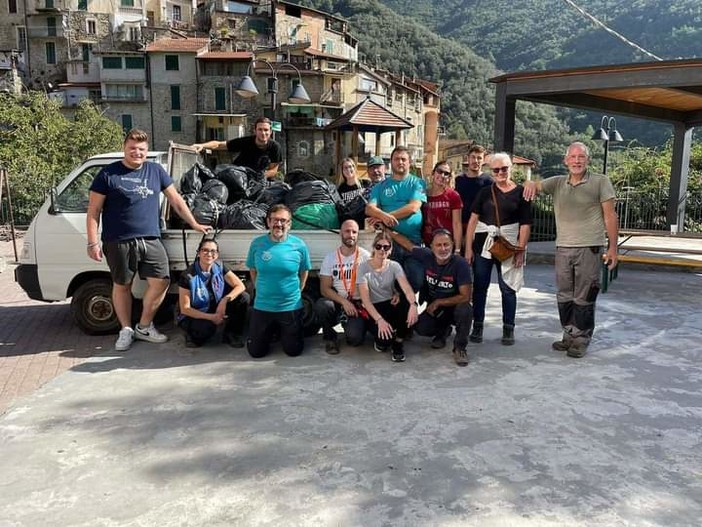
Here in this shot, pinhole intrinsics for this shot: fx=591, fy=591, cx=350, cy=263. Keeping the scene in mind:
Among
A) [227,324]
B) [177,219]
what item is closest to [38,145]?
[177,219]

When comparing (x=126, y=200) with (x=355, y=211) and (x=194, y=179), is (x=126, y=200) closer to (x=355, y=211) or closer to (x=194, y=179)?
(x=194, y=179)

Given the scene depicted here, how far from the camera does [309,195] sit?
238 inches

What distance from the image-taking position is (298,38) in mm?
64375

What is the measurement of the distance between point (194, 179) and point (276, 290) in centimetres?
184

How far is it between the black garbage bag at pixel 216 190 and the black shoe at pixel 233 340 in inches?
54.3

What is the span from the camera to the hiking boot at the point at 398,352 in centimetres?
521

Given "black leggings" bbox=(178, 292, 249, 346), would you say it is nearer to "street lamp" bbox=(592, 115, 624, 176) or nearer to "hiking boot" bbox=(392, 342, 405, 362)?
"hiking boot" bbox=(392, 342, 405, 362)

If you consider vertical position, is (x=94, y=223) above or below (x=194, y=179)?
below

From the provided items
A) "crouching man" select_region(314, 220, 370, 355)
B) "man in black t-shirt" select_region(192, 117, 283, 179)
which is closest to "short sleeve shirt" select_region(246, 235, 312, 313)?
"crouching man" select_region(314, 220, 370, 355)

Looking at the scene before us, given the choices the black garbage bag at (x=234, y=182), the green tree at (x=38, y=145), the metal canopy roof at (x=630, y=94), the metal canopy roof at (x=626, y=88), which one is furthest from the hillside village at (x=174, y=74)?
the black garbage bag at (x=234, y=182)

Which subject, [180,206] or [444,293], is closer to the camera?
[444,293]

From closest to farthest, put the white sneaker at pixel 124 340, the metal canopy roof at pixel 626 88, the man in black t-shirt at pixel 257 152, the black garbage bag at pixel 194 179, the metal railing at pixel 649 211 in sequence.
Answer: the white sneaker at pixel 124 340
the black garbage bag at pixel 194 179
the man in black t-shirt at pixel 257 152
the metal canopy roof at pixel 626 88
the metal railing at pixel 649 211

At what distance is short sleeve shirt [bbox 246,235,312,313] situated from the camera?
5254 mm

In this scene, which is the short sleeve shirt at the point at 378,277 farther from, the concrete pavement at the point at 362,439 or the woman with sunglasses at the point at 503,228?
the woman with sunglasses at the point at 503,228
